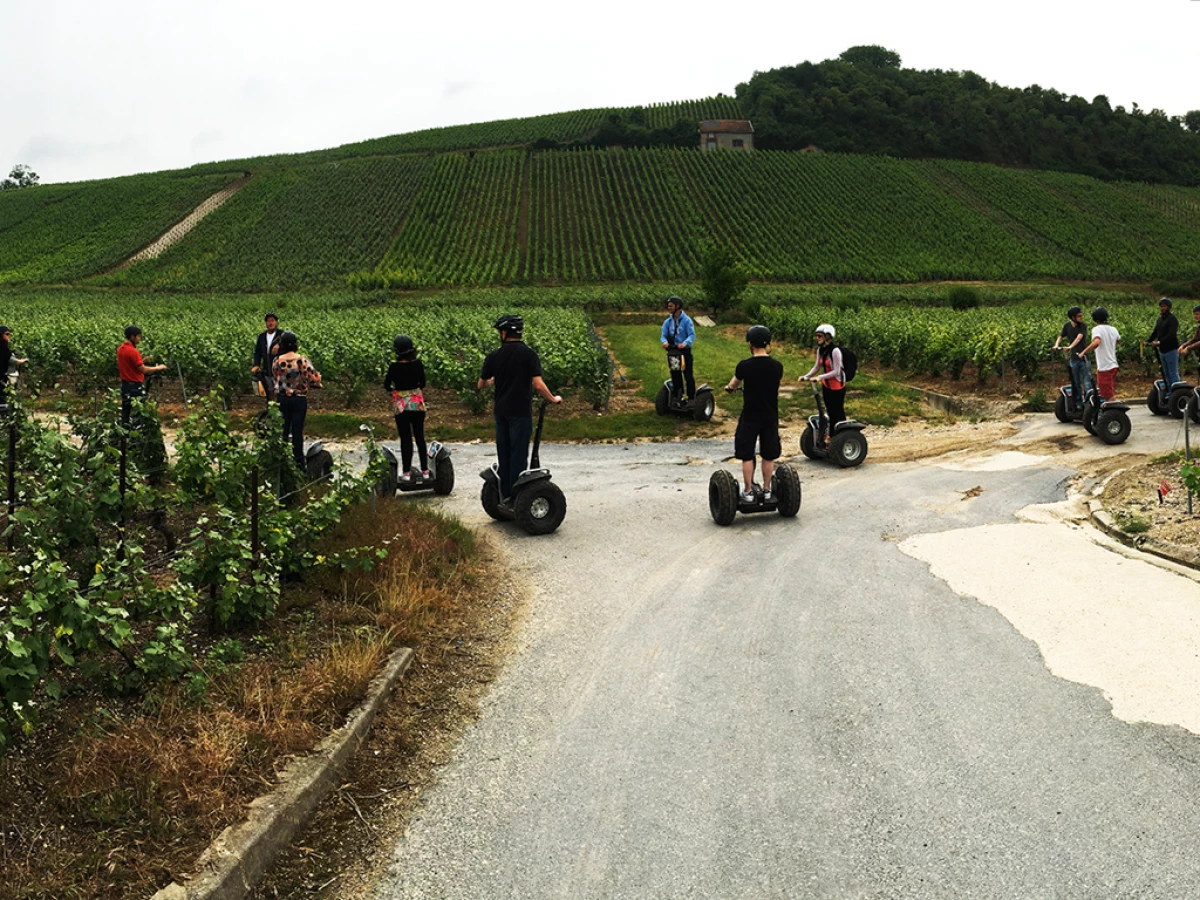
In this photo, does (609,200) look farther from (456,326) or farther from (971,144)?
(456,326)

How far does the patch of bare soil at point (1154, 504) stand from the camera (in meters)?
8.89

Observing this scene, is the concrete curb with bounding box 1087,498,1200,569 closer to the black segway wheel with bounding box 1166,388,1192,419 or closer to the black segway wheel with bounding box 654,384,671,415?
the black segway wheel with bounding box 1166,388,1192,419

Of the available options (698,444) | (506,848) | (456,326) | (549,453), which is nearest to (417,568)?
(506,848)

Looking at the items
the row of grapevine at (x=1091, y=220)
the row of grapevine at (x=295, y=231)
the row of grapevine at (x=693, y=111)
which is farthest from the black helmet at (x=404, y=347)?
the row of grapevine at (x=693, y=111)

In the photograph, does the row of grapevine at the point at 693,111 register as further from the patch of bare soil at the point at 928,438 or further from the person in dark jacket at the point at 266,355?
the person in dark jacket at the point at 266,355

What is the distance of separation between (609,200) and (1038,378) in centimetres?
7037

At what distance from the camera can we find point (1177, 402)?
660 inches

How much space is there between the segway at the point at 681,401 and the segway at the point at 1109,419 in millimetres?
6007

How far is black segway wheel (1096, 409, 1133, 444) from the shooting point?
1466 cm

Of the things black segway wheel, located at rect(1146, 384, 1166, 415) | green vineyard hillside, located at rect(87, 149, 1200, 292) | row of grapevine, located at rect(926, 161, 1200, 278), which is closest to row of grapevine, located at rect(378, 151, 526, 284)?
green vineyard hillside, located at rect(87, 149, 1200, 292)

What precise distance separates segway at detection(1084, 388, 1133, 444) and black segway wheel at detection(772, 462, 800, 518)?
6711mm

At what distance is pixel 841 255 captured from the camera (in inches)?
2953

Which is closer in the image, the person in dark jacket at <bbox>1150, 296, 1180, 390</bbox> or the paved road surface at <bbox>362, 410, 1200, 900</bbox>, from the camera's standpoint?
the paved road surface at <bbox>362, 410, 1200, 900</bbox>

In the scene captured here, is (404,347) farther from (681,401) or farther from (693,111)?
(693,111)
